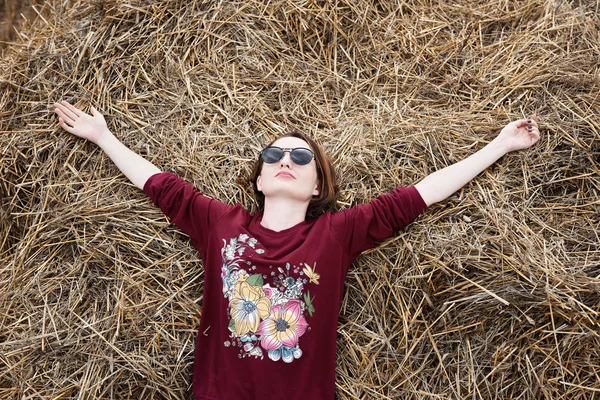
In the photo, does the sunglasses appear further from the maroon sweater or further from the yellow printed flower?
the yellow printed flower

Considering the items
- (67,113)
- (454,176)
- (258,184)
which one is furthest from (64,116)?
(454,176)

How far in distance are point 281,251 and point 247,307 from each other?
0.31 meters

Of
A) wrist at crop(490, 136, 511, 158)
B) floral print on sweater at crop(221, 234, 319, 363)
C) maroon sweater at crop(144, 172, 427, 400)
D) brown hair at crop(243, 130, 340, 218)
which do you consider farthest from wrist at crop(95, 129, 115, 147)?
wrist at crop(490, 136, 511, 158)

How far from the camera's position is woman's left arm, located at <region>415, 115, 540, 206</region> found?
3012 mm

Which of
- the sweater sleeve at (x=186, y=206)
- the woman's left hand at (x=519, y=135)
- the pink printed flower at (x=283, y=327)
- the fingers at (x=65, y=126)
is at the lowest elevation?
the pink printed flower at (x=283, y=327)

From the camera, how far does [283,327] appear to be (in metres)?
2.81

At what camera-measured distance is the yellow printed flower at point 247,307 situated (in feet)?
9.29

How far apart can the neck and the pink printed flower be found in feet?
1.32

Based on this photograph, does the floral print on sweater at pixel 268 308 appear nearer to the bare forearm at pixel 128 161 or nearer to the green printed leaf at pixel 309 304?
the green printed leaf at pixel 309 304

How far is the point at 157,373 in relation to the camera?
290 cm

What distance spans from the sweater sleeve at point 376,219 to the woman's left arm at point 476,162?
0.08 meters

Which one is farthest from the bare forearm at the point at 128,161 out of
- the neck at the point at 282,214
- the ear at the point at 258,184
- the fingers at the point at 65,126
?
the neck at the point at 282,214

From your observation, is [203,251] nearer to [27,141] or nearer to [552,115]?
[27,141]

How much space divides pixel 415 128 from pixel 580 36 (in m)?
1.24
